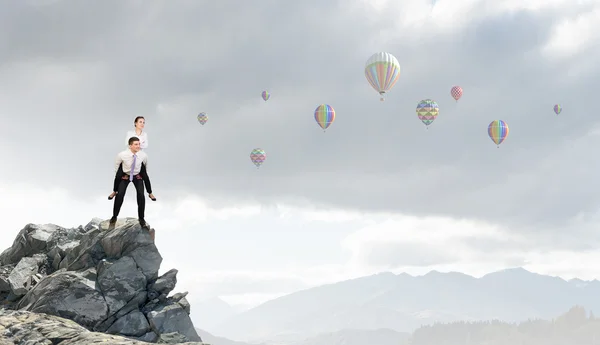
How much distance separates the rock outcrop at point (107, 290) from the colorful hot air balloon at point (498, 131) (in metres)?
155

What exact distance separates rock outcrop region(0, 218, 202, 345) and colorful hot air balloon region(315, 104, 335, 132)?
405 ft

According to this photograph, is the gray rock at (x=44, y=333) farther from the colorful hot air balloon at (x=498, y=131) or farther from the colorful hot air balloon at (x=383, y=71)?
the colorful hot air balloon at (x=498, y=131)

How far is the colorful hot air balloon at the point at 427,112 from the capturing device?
170m

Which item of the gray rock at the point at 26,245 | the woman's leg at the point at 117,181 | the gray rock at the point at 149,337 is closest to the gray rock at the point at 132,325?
the gray rock at the point at 149,337

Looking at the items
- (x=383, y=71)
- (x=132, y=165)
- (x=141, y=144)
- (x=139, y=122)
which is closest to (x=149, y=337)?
(x=132, y=165)

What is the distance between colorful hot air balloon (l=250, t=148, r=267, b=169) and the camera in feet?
A: 618

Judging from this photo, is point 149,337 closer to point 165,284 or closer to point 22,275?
point 165,284

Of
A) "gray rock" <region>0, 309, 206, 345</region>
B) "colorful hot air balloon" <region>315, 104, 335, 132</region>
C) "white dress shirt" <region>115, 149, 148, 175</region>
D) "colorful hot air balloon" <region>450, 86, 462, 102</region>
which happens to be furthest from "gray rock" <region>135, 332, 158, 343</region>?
"colorful hot air balloon" <region>450, 86, 462, 102</region>

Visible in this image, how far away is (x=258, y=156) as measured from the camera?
189m

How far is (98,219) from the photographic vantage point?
6247 centimetres

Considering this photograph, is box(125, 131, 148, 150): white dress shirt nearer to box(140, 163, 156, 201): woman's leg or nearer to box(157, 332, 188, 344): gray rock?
box(140, 163, 156, 201): woman's leg

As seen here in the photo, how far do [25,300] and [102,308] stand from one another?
22.2 feet

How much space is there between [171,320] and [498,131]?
524 ft

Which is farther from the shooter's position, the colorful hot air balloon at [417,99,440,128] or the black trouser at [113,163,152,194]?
the colorful hot air balloon at [417,99,440,128]
